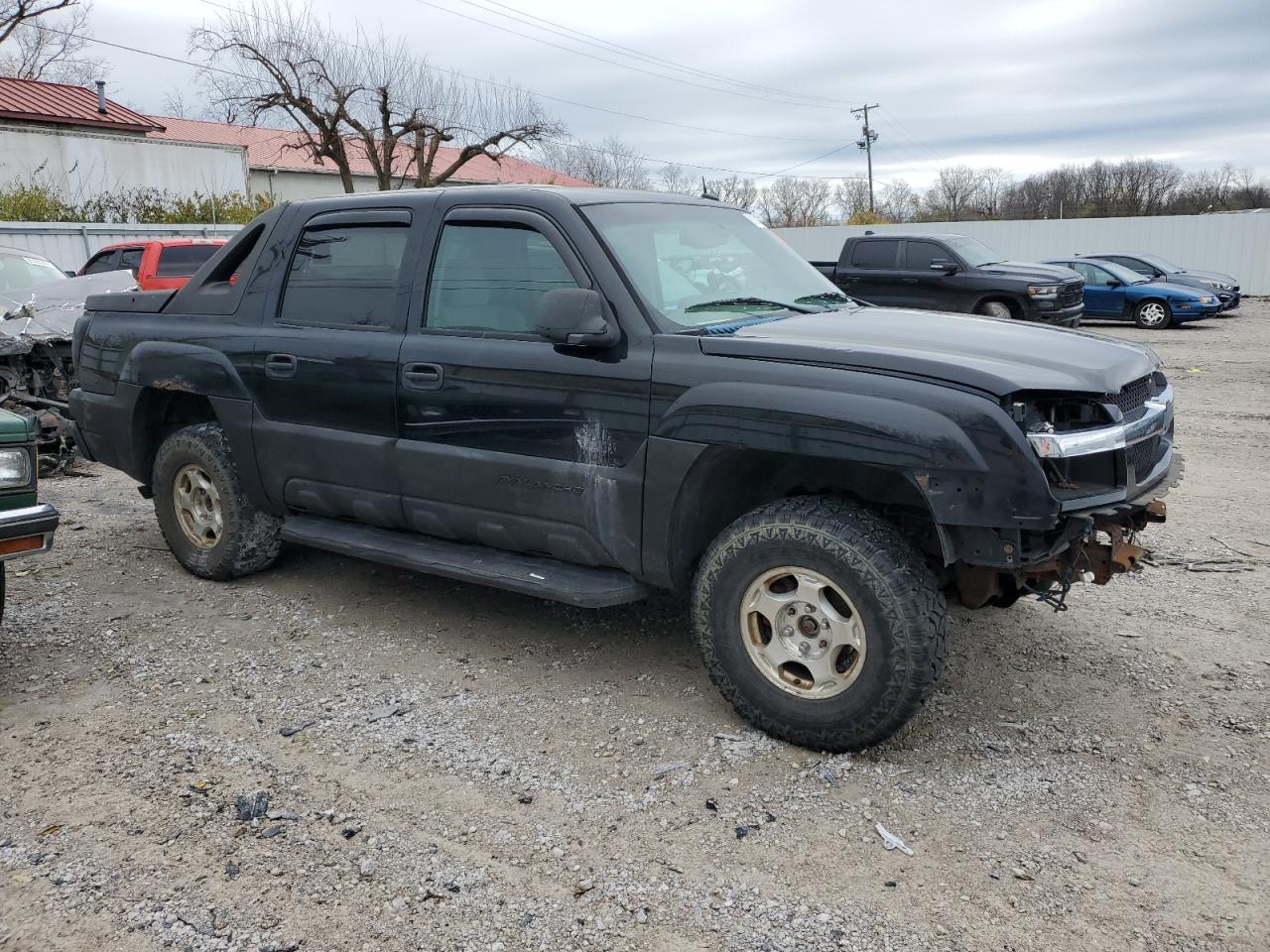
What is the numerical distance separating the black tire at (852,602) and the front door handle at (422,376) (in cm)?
141

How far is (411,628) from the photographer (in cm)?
488

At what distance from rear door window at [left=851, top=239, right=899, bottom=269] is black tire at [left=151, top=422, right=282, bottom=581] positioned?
1280cm

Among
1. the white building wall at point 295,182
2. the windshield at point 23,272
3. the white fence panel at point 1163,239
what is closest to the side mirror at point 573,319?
the windshield at point 23,272

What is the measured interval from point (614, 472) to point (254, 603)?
2.37 meters

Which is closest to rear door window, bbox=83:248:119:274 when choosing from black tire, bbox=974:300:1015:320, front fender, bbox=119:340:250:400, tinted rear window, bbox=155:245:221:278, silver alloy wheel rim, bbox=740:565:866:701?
tinted rear window, bbox=155:245:221:278

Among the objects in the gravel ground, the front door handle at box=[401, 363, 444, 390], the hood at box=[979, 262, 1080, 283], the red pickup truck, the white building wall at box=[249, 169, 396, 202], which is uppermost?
the white building wall at box=[249, 169, 396, 202]

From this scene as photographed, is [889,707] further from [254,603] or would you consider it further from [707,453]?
[254,603]

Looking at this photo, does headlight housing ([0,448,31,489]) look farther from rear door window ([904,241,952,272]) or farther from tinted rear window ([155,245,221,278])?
rear door window ([904,241,952,272])

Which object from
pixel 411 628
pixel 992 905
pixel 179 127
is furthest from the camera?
pixel 179 127

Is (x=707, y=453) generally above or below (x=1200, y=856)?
above

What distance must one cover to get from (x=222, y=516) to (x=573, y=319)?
2604 millimetres

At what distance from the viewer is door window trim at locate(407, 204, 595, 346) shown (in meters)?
4.04

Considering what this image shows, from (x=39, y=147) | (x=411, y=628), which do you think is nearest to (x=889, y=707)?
(x=411, y=628)

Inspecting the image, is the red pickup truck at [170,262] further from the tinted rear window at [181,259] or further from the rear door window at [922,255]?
the rear door window at [922,255]
